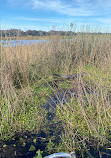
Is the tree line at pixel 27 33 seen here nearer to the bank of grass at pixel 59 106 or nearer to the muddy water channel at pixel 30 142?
the bank of grass at pixel 59 106

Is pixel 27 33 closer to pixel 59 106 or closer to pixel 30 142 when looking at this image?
pixel 59 106

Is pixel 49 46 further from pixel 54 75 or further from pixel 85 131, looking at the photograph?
pixel 85 131

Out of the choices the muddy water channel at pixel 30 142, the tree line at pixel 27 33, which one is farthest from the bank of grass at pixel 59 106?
the tree line at pixel 27 33

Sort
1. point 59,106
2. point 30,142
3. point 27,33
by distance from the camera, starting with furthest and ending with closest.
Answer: point 27,33 → point 59,106 → point 30,142

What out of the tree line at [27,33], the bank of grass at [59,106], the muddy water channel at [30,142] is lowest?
the muddy water channel at [30,142]

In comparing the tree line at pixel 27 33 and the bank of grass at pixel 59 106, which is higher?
the tree line at pixel 27 33

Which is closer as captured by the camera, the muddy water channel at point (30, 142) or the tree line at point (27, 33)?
the muddy water channel at point (30, 142)

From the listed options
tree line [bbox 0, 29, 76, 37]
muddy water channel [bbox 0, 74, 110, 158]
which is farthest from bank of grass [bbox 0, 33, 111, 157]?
tree line [bbox 0, 29, 76, 37]

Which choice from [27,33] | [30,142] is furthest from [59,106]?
[27,33]

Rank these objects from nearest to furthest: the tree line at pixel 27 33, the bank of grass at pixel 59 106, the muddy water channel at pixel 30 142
Answer: the muddy water channel at pixel 30 142
the bank of grass at pixel 59 106
the tree line at pixel 27 33

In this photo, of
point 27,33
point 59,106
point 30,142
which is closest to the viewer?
point 30,142

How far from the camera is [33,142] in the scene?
71.2 inches

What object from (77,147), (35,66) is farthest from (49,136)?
(35,66)

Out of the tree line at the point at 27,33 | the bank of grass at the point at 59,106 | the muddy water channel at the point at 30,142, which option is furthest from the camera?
the tree line at the point at 27,33
